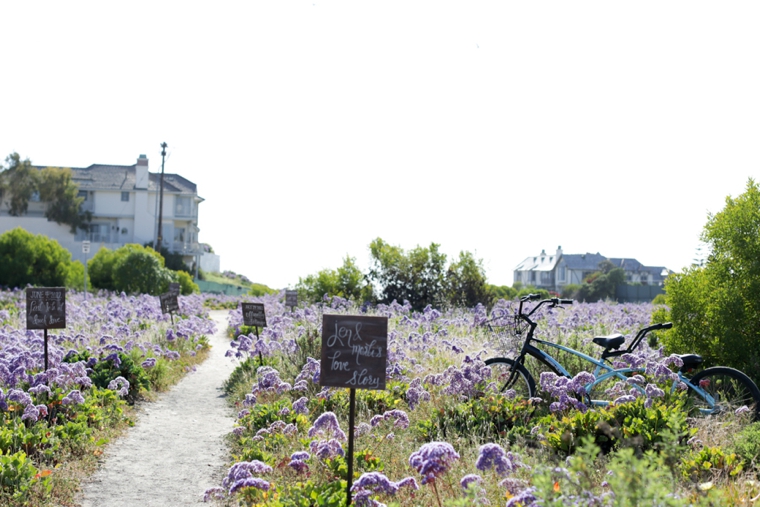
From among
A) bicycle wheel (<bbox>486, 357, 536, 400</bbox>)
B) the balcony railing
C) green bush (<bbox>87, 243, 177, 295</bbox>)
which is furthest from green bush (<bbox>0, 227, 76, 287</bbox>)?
bicycle wheel (<bbox>486, 357, 536, 400</bbox>)

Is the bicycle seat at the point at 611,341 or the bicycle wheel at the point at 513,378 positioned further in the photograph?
the bicycle wheel at the point at 513,378

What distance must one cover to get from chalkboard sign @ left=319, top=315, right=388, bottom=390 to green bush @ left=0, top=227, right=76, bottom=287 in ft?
84.4

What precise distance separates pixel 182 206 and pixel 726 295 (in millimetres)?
49653

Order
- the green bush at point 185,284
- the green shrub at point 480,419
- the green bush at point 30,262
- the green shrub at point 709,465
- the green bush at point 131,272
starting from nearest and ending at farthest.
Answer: the green shrub at point 709,465 → the green shrub at point 480,419 → the green bush at point 30,262 → the green bush at point 131,272 → the green bush at point 185,284

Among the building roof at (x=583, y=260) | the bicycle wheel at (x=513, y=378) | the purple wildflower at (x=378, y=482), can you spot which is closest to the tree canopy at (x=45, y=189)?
the building roof at (x=583, y=260)

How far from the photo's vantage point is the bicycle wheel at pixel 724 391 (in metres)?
6.41

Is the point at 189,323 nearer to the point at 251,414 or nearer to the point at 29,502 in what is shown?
the point at 251,414

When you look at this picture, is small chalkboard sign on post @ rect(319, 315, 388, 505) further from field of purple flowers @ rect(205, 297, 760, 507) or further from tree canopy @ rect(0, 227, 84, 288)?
tree canopy @ rect(0, 227, 84, 288)

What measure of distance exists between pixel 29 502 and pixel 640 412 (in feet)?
15.6

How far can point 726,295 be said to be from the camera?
8.39 meters

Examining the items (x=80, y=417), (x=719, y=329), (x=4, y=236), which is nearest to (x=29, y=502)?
(x=80, y=417)

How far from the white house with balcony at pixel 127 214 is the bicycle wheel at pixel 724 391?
4838 centimetres

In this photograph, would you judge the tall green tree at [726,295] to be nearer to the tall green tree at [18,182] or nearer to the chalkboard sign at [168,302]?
the chalkboard sign at [168,302]

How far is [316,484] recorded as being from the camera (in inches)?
203
